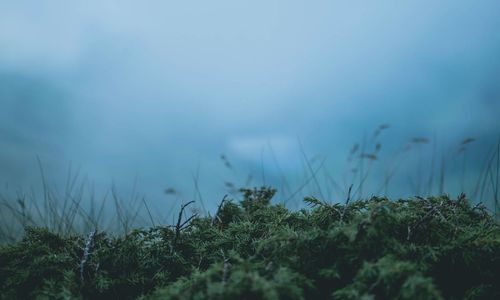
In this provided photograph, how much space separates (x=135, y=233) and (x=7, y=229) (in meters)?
3.05

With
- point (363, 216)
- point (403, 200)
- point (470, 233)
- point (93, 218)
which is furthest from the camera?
point (93, 218)

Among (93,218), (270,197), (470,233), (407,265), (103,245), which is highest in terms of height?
(93,218)

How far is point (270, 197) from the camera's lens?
11.2 feet

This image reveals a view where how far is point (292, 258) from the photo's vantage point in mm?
1902

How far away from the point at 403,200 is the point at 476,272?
571 millimetres

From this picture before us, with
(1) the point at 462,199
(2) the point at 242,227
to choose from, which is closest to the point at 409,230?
(1) the point at 462,199

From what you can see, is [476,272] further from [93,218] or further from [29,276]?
[93,218]

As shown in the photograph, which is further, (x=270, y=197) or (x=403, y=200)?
(x=270, y=197)

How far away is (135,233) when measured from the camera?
2.53 meters

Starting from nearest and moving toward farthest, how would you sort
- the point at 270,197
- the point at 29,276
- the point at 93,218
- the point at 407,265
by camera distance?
1. the point at 407,265
2. the point at 29,276
3. the point at 270,197
4. the point at 93,218

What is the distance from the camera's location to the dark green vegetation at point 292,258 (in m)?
1.69

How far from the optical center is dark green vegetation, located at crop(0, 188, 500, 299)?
169 centimetres

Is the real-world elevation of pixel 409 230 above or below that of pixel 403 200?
below

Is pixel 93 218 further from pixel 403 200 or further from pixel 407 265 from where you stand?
pixel 407 265
